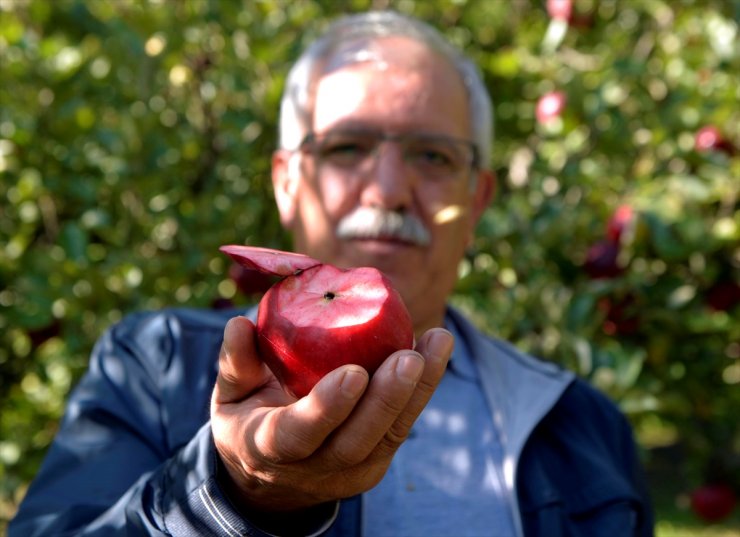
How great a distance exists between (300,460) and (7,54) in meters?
1.73

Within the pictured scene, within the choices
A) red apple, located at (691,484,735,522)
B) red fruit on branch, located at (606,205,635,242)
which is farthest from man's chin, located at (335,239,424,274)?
red apple, located at (691,484,735,522)

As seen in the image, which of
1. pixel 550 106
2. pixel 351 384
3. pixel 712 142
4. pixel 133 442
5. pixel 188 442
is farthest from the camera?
pixel 550 106

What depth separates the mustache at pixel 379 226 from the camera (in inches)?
63.7

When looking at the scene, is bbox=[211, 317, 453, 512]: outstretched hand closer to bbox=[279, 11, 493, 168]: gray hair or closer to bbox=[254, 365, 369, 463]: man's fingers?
bbox=[254, 365, 369, 463]: man's fingers

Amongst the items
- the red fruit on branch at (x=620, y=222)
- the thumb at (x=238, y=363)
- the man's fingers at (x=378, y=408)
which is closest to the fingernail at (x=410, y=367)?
the man's fingers at (x=378, y=408)

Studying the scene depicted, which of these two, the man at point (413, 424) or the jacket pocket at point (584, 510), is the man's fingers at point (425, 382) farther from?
the jacket pocket at point (584, 510)

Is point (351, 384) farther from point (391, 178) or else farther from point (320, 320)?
point (391, 178)

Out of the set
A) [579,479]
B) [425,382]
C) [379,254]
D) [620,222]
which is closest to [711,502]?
[620,222]

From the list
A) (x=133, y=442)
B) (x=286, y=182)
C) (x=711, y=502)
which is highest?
(x=286, y=182)

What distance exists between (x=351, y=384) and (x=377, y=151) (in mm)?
895

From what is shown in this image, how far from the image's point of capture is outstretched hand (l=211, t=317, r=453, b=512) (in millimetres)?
871

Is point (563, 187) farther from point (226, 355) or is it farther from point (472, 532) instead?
point (226, 355)

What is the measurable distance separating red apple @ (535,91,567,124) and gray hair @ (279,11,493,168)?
0.75m

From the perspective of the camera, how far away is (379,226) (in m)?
1.62
